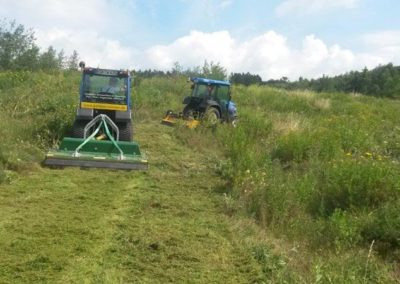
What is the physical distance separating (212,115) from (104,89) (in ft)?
15.3

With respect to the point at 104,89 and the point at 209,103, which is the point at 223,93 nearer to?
the point at 209,103

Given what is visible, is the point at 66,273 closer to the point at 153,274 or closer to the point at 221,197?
the point at 153,274

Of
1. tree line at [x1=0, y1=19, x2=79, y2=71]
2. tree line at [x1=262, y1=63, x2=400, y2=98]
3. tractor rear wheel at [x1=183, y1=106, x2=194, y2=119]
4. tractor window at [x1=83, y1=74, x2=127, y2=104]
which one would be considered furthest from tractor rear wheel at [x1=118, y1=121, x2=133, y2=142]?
tree line at [x1=262, y1=63, x2=400, y2=98]

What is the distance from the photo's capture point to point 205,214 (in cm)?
609

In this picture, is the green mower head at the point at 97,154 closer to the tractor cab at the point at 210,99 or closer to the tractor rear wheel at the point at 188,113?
the tractor rear wheel at the point at 188,113

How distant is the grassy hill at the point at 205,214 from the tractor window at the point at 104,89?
76 cm

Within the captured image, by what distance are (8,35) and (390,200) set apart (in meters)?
33.8

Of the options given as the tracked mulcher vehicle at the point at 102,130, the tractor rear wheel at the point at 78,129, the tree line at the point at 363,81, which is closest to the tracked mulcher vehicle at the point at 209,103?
the tracked mulcher vehicle at the point at 102,130

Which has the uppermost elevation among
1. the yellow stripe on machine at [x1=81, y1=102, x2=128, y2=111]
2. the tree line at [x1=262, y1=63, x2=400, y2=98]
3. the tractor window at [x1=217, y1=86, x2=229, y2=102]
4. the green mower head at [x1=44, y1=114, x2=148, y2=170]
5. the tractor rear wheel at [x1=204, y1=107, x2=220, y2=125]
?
the tree line at [x1=262, y1=63, x2=400, y2=98]

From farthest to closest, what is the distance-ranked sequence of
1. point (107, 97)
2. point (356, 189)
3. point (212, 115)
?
1. point (212, 115)
2. point (107, 97)
3. point (356, 189)

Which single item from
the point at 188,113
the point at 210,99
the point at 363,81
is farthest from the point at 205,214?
the point at 363,81

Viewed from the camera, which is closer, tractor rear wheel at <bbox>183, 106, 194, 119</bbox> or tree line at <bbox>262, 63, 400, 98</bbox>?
tractor rear wheel at <bbox>183, 106, 194, 119</bbox>

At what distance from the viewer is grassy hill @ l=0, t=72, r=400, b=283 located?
421cm

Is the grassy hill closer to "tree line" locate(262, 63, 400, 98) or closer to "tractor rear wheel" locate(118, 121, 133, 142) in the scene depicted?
"tractor rear wheel" locate(118, 121, 133, 142)
